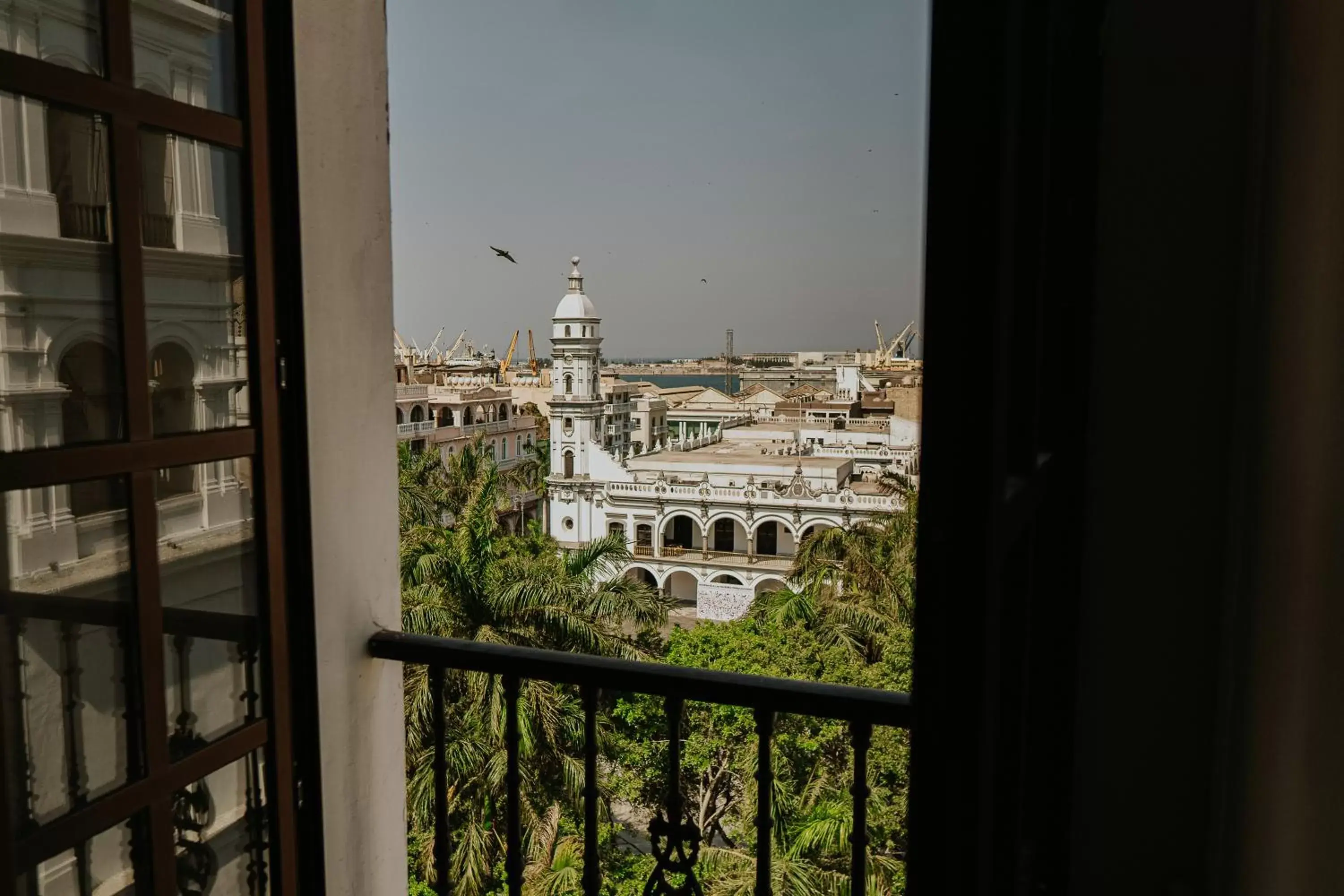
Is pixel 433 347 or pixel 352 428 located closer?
pixel 352 428

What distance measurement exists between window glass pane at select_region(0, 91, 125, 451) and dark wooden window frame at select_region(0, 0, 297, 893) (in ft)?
0.04

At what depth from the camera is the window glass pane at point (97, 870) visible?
0.81 metres

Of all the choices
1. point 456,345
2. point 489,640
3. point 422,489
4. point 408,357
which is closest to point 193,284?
point 489,640

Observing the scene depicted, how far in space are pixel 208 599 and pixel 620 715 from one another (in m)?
10.3

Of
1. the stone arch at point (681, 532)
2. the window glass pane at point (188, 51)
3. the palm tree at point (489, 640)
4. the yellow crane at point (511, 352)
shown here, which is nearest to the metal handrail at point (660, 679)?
the window glass pane at point (188, 51)

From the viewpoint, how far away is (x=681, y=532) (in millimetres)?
25891

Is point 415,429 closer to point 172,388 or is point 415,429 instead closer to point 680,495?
point 680,495

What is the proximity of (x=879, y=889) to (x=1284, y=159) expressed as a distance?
7.63 meters

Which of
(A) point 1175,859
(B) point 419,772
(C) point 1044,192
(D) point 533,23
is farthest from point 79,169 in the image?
(D) point 533,23

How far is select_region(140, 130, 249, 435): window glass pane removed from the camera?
0.92 m

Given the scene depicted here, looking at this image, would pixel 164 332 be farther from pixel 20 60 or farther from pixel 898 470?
pixel 898 470

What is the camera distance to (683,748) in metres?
10.7

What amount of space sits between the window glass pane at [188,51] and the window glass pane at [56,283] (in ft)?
0.32

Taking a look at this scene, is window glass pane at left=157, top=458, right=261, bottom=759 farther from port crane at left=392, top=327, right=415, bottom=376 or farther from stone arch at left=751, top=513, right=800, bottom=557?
port crane at left=392, top=327, right=415, bottom=376
